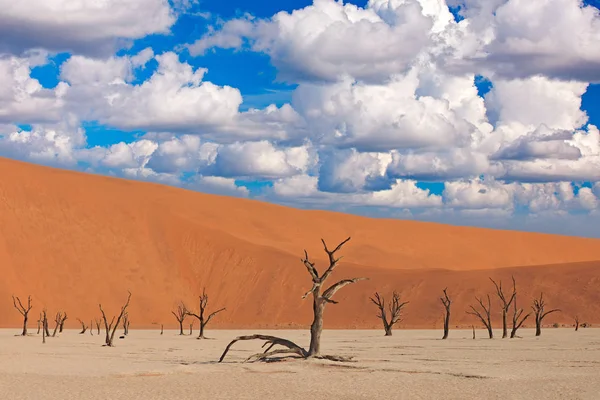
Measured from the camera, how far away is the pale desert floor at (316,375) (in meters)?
17.9

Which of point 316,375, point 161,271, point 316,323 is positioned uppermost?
point 161,271

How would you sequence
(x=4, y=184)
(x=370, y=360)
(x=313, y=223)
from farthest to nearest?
(x=313, y=223)
(x=4, y=184)
(x=370, y=360)

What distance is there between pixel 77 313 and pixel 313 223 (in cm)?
5779

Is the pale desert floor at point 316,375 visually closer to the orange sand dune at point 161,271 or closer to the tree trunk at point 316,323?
the tree trunk at point 316,323

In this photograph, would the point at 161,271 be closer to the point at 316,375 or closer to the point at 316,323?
the point at 316,323

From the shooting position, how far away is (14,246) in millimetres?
70625

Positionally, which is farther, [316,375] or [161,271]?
[161,271]

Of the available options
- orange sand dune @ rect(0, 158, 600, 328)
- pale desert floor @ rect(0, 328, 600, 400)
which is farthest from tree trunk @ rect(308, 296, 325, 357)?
orange sand dune @ rect(0, 158, 600, 328)

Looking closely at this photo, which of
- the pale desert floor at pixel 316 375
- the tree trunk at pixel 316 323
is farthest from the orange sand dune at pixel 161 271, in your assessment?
the tree trunk at pixel 316 323

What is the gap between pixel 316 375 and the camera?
2147 cm

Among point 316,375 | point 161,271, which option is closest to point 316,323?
point 316,375

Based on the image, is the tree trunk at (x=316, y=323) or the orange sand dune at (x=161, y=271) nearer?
the tree trunk at (x=316, y=323)

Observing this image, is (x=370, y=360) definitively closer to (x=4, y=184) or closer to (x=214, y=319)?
(x=214, y=319)

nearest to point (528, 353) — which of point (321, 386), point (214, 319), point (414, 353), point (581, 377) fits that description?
point (414, 353)
